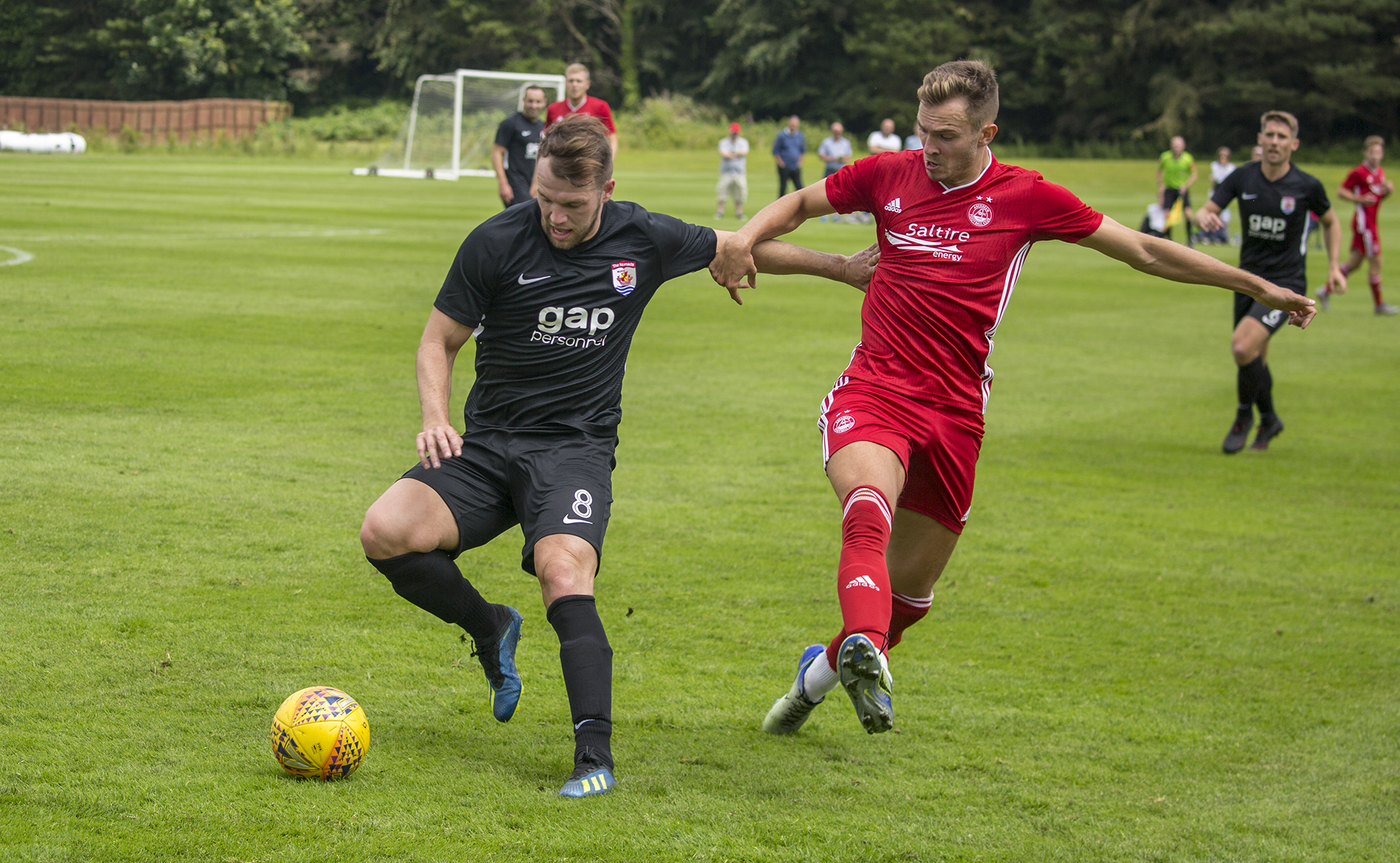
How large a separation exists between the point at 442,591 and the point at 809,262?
1769 mm

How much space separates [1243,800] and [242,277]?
13.9 m

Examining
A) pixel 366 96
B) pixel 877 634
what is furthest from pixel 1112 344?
pixel 366 96

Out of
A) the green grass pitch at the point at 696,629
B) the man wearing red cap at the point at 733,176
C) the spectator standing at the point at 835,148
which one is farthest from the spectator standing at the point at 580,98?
the spectator standing at the point at 835,148

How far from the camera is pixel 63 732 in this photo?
4.12 meters

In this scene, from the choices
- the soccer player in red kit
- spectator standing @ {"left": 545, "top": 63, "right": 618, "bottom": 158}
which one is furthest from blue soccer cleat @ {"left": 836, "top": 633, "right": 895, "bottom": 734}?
spectator standing @ {"left": 545, "top": 63, "right": 618, "bottom": 158}

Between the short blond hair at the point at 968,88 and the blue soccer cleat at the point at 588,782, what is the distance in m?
2.36

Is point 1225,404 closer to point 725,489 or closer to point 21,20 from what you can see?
point 725,489

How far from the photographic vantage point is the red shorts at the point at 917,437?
446cm

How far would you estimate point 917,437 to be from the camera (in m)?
4.50

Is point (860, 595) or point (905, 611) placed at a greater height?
point (860, 595)

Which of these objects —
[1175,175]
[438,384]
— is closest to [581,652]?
[438,384]

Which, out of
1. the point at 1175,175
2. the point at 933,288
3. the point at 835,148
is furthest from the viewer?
the point at 835,148

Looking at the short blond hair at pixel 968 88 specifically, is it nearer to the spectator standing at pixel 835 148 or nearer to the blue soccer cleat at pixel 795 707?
the blue soccer cleat at pixel 795 707

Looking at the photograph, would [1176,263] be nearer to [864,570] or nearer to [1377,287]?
[864,570]
